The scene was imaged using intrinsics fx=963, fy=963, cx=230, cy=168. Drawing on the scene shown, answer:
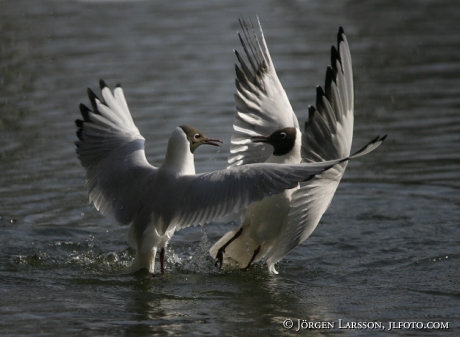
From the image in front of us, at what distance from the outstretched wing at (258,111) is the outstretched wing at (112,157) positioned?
94cm

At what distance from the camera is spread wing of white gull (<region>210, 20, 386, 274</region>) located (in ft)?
23.0

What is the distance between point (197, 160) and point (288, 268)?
2.90 m

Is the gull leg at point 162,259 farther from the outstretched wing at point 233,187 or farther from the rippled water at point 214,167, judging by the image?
the outstretched wing at point 233,187

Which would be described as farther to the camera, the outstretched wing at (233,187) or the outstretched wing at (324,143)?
the outstretched wing at (324,143)

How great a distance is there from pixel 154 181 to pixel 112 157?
533mm

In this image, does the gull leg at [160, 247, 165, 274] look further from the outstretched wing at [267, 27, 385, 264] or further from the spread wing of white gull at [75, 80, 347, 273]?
the outstretched wing at [267, 27, 385, 264]

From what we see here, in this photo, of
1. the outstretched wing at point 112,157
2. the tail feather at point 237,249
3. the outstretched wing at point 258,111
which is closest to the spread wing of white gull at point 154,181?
the outstretched wing at point 112,157

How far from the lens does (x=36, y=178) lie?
9.62 metres

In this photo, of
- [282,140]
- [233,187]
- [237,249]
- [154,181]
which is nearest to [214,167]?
[237,249]

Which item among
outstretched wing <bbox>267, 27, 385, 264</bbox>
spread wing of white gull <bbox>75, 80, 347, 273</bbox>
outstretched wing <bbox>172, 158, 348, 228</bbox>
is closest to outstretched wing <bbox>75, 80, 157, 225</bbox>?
spread wing of white gull <bbox>75, 80, 347, 273</bbox>

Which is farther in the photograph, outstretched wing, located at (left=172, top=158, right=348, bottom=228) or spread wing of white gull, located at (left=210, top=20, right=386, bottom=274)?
spread wing of white gull, located at (left=210, top=20, right=386, bottom=274)

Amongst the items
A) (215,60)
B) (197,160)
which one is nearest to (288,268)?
(197,160)

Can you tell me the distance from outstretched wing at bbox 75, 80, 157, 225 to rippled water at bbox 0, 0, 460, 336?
1.80ft

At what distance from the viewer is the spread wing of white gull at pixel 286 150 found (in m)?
7.00
